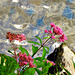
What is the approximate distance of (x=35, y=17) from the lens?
4.20 meters

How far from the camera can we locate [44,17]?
4.27m

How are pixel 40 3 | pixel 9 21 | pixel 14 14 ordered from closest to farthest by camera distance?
pixel 9 21 < pixel 14 14 < pixel 40 3

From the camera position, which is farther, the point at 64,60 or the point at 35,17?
the point at 35,17

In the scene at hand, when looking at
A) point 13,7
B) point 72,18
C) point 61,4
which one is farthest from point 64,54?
point 61,4

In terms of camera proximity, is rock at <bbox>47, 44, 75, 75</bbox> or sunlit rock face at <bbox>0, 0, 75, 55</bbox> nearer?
rock at <bbox>47, 44, 75, 75</bbox>

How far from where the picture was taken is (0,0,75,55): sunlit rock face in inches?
148

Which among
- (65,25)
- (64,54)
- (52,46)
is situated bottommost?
(52,46)

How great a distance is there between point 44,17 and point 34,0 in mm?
1088

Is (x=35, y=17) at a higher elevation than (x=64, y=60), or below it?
below

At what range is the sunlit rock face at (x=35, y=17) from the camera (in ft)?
12.3

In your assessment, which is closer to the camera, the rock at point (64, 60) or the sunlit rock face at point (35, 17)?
the rock at point (64, 60)

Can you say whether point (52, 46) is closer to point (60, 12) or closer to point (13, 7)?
point (60, 12)

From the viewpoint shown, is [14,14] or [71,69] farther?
[14,14]

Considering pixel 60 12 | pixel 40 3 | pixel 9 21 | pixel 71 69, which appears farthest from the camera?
pixel 40 3
